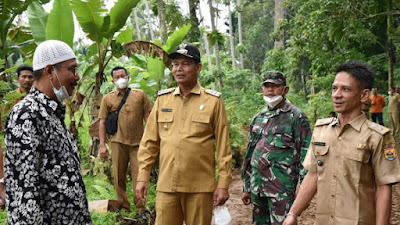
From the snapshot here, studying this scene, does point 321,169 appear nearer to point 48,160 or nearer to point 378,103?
point 48,160

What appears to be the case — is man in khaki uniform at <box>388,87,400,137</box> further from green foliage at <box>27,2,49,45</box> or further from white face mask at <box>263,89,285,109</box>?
green foliage at <box>27,2,49,45</box>

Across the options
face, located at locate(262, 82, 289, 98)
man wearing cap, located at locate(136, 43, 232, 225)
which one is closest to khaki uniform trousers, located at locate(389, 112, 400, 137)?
face, located at locate(262, 82, 289, 98)

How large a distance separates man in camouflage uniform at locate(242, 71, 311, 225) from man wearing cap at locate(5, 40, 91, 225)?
196cm

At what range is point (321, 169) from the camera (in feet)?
8.98

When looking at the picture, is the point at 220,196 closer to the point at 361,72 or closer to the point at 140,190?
the point at 140,190

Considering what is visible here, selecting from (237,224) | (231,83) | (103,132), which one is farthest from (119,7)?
(231,83)

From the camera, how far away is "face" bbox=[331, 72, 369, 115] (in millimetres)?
2607

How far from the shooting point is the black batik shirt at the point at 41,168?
2.19m

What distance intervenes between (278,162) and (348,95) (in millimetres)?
1514

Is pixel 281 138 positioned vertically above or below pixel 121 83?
below

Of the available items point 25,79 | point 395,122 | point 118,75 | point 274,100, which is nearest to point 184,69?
point 274,100

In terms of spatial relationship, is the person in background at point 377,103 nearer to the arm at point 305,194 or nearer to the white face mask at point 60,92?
the arm at point 305,194

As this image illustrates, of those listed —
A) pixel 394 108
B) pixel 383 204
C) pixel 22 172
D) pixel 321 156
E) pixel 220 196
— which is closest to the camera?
pixel 22 172

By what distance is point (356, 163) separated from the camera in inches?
101
